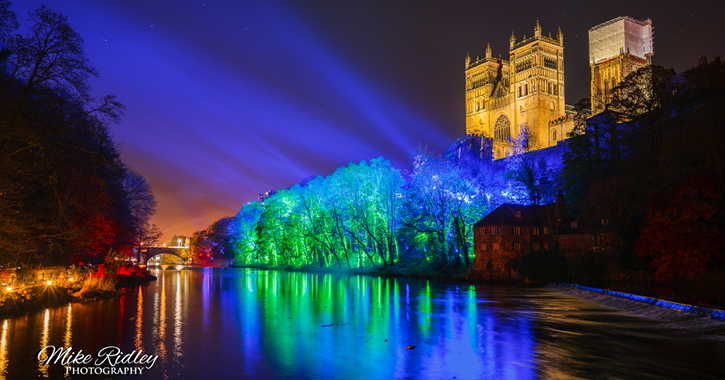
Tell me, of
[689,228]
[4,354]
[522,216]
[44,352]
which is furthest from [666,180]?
[4,354]

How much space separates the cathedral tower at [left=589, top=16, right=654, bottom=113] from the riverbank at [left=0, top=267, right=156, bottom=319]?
133 metres

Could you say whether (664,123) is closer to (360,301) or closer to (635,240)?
(635,240)

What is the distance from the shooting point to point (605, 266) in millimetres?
40156

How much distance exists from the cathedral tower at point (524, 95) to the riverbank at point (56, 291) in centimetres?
11974

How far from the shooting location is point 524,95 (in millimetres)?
145875

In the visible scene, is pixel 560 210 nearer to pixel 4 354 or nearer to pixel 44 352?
pixel 44 352

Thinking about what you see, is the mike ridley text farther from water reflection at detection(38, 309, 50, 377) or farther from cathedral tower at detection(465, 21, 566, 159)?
cathedral tower at detection(465, 21, 566, 159)

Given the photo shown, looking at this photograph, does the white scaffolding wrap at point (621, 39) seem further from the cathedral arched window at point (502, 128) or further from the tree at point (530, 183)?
the tree at point (530, 183)

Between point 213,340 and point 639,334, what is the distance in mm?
15106

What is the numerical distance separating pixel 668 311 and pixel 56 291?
30499 mm

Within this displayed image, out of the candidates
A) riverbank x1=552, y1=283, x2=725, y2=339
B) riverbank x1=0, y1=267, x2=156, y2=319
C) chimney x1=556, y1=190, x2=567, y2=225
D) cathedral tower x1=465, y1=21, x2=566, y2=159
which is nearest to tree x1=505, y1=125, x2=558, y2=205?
chimney x1=556, y1=190, x2=567, y2=225

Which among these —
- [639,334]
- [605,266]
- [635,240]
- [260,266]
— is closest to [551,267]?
[605,266]

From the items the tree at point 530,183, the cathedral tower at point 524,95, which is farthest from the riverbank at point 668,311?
the cathedral tower at point 524,95

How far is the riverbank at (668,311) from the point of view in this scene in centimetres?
1860
